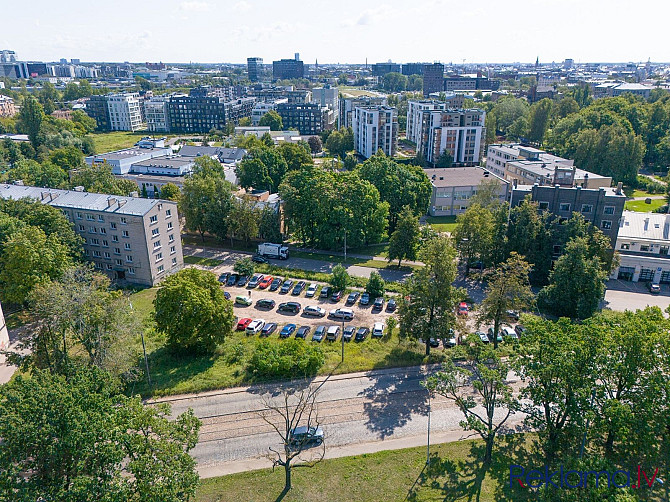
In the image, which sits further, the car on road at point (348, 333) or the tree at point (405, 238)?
the tree at point (405, 238)

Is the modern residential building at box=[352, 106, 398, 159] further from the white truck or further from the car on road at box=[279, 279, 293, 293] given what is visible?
the car on road at box=[279, 279, 293, 293]

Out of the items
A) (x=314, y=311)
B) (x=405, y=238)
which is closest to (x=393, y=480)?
(x=314, y=311)

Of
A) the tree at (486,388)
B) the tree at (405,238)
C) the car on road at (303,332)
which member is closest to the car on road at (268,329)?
the car on road at (303,332)

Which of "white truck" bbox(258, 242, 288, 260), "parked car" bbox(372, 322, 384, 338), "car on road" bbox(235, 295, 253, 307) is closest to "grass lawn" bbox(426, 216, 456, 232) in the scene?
"white truck" bbox(258, 242, 288, 260)

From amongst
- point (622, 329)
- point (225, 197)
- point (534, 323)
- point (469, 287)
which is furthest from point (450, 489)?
point (225, 197)

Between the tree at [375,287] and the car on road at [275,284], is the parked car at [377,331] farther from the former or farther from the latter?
the car on road at [275,284]
